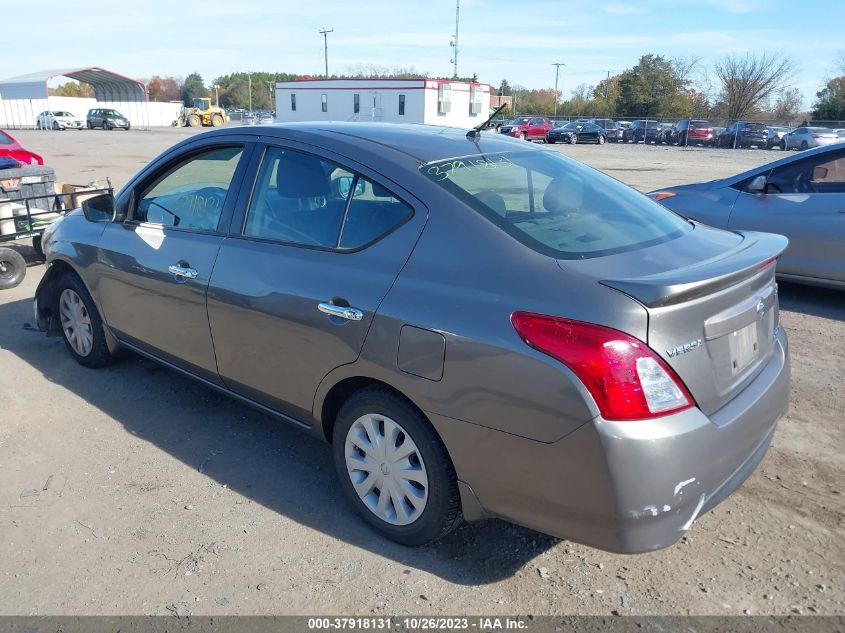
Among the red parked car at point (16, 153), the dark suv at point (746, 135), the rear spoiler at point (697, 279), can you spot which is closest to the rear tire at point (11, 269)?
the red parked car at point (16, 153)

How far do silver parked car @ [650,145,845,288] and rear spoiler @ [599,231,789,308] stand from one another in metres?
3.89

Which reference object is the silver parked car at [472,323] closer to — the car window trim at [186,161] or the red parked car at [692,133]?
the car window trim at [186,161]

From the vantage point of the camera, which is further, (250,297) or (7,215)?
A: (7,215)

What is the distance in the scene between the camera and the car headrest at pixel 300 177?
3.36m

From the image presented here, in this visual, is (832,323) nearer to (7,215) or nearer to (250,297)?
(250,297)

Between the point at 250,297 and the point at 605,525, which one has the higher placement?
the point at 250,297

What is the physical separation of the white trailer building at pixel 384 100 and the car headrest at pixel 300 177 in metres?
47.7

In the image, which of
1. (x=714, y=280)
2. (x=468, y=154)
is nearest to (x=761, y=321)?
(x=714, y=280)

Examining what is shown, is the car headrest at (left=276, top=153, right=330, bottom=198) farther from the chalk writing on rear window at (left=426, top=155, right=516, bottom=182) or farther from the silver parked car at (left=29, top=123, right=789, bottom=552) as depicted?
the chalk writing on rear window at (left=426, top=155, right=516, bottom=182)

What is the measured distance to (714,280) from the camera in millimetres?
2471

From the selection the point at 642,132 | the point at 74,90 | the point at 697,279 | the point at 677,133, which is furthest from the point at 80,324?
the point at 74,90

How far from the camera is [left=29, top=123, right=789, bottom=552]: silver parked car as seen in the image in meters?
2.33

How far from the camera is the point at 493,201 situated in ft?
9.60

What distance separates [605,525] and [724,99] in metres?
65.8
